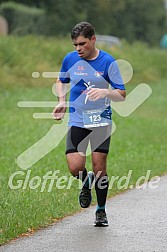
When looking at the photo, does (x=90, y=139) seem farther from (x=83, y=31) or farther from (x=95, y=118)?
(x=83, y=31)

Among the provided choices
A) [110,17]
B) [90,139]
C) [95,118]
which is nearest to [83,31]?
[95,118]

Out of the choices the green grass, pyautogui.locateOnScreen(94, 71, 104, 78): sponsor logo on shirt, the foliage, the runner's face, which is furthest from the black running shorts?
the foliage

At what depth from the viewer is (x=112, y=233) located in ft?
26.9

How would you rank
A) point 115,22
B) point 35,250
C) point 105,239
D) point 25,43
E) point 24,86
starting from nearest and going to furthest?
1. point 35,250
2. point 105,239
3. point 24,86
4. point 25,43
5. point 115,22

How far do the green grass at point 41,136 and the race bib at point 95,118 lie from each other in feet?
3.72

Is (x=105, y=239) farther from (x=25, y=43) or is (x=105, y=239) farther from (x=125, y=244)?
(x=25, y=43)

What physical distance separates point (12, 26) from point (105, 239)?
121ft

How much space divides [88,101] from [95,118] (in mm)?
183

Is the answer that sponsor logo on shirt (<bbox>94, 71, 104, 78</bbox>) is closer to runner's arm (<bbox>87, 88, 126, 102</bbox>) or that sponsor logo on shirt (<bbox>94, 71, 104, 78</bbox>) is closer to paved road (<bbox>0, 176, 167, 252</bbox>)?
runner's arm (<bbox>87, 88, 126, 102</bbox>)

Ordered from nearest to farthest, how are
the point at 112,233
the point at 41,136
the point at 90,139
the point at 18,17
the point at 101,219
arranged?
1. the point at 112,233
2. the point at 90,139
3. the point at 101,219
4. the point at 41,136
5. the point at 18,17

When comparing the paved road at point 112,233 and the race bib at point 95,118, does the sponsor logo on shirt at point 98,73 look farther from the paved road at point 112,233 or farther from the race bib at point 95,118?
the paved road at point 112,233

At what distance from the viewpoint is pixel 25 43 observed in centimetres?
3027

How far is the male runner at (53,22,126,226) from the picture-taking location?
8.27m

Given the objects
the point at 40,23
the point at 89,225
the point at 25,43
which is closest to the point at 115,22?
the point at 40,23
